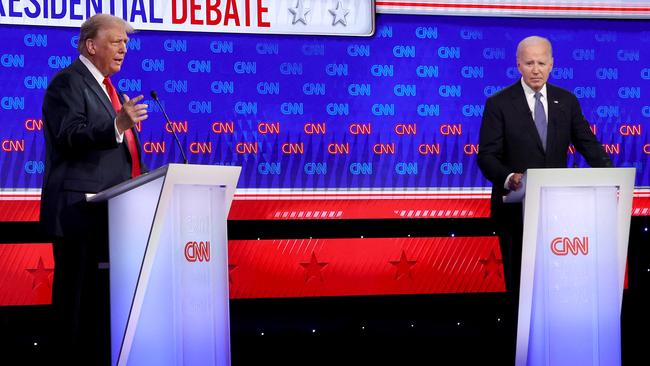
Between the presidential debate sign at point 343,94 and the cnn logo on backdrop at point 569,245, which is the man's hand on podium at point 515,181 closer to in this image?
the cnn logo on backdrop at point 569,245

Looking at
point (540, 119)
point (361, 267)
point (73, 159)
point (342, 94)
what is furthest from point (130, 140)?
point (361, 267)

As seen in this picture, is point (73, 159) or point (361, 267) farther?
A: point (361, 267)

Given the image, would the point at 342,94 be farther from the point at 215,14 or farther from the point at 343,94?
the point at 215,14

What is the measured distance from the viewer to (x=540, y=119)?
4062 millimetres

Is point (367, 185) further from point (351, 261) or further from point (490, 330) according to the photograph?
point (490, 330)

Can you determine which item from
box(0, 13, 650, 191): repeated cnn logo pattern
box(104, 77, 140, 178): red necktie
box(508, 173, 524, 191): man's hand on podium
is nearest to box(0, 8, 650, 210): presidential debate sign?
box(0, 13, 650, 191): repeated cnn logo pattern

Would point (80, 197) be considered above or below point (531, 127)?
below

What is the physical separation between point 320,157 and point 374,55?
24.4 inches

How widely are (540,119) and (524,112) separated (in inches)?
2.9

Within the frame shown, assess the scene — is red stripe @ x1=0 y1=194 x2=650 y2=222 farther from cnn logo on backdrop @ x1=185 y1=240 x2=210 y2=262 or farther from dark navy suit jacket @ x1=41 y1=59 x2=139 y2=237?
cnn logo on backdrop @ x1=185 y1=240 x2=210 y2=262

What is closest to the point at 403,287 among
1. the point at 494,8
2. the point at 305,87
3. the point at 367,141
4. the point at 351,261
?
the point at 351,261

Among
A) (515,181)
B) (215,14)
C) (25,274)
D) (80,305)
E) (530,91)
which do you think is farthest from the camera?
(215,14)

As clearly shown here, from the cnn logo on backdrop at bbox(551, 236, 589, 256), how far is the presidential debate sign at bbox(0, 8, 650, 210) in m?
1.83

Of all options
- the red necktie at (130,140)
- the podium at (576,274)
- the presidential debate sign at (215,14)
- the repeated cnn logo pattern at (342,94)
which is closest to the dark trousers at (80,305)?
the red necktie at (130,140)
